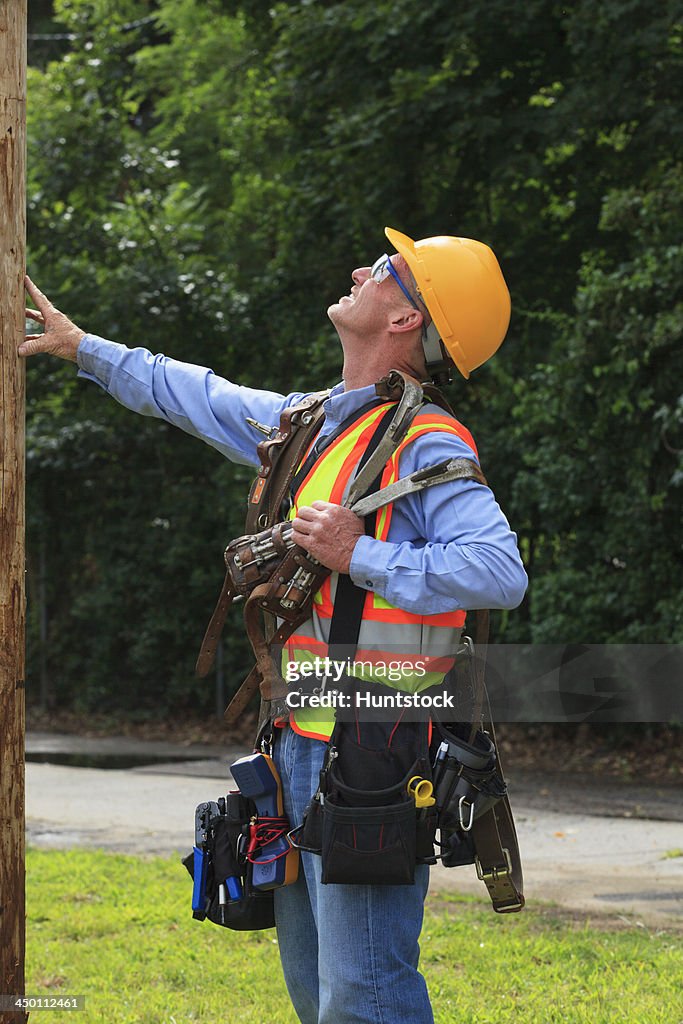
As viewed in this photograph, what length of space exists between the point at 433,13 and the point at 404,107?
742 mm

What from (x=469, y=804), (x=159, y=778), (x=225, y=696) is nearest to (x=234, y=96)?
(x=225, y=696)

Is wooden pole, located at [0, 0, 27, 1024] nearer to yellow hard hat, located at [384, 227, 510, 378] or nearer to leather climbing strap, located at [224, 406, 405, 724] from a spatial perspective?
leather climbing strap, located at [224, 406, 405, 724]

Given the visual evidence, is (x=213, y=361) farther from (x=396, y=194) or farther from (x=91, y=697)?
(x=91, y=697)

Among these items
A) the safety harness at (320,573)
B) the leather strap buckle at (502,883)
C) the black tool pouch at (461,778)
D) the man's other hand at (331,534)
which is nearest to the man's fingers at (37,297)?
the safety harness at (320,573)

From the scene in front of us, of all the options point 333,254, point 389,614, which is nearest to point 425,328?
point 389,614

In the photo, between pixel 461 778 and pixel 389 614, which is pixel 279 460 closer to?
pixel 389 614

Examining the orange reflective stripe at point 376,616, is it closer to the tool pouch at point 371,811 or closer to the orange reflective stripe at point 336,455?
the orange reflective stripe at point 336,455

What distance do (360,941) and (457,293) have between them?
1518 mm

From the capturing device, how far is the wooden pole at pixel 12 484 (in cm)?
354

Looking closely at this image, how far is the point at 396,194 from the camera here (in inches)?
443

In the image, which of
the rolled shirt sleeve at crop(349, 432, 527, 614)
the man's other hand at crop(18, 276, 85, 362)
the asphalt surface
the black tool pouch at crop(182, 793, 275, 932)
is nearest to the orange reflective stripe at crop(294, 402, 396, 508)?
the rolled shirt sleeve at crop(349, 432, 527, 614)

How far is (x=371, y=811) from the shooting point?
2928 millimetres

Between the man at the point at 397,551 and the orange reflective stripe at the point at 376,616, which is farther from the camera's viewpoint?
the orange reflective stripe at the point at 376,616

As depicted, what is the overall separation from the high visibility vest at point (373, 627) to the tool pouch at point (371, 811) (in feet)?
0.36
